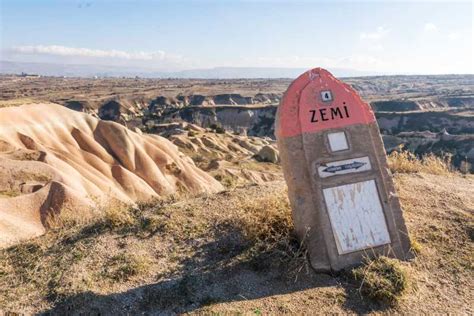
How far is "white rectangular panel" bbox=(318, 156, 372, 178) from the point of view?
15.3ft

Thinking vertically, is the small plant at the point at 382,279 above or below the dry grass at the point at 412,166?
below

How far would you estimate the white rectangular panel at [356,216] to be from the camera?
459 cm

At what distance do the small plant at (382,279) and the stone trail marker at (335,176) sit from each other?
18 centimetres

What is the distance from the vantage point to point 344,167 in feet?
15.5

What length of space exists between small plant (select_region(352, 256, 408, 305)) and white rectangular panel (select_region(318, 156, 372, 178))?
0.91 meters

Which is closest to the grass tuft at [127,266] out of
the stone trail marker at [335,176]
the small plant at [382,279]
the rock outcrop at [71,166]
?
the stone trail marker at [335,176]

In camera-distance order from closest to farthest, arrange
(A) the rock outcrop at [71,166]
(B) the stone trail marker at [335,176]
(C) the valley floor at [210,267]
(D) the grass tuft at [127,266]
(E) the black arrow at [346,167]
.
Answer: (C) the valley floor at [210,267] < (D) the grass tuft at [127,266] < (B) the stone trail marker at [335,176] < (E) the black arrow at [346,167] < (A) the rock outcrop at [71,166]

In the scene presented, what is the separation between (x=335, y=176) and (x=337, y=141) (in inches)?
14.6

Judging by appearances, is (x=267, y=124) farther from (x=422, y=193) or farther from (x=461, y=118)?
(x=422, y=193)

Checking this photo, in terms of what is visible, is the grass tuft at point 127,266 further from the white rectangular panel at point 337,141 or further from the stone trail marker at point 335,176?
the white rectangular panel at point 337,141

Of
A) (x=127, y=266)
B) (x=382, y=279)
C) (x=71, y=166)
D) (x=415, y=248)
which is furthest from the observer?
(x=71, y=166)

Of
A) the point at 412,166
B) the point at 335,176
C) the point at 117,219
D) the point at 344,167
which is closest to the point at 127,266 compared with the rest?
the point at 117,219

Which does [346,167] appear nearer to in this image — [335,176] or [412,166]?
[335,176]

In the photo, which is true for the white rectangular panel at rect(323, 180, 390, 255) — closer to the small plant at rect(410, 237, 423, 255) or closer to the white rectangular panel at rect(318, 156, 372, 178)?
the white rectangular panel at rect(318, 156, 372, 178)
